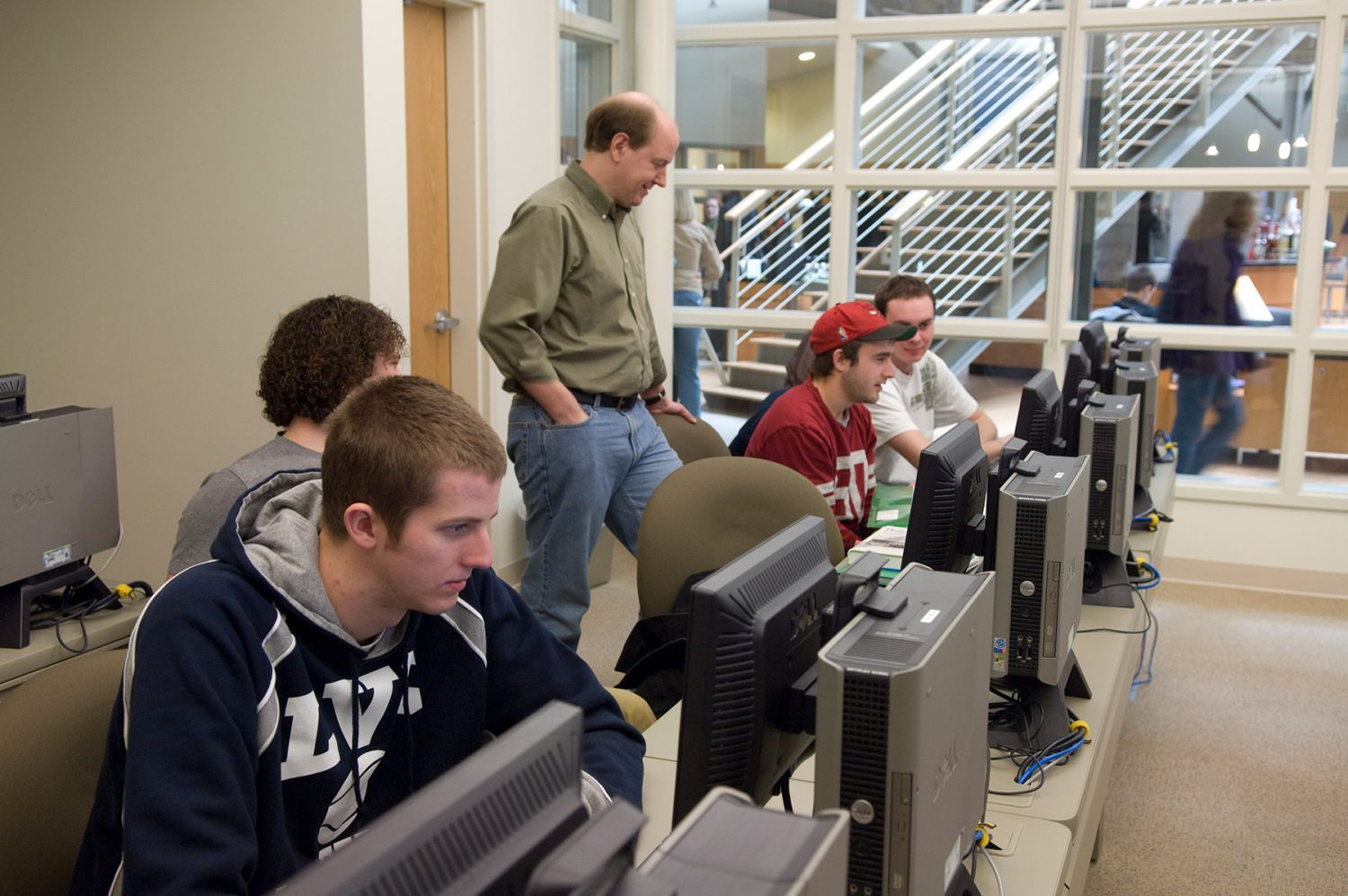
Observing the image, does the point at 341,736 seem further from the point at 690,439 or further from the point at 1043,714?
the point at 690,439

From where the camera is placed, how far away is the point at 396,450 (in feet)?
4.38

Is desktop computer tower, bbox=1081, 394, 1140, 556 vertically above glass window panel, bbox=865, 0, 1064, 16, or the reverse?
glass window panel, bbox=865, 0, 1064, 16

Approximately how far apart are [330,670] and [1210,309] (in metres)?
4.61

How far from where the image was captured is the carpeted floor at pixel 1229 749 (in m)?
2.85

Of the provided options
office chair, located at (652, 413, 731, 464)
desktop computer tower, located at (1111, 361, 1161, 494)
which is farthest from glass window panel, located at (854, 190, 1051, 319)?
office chair, located at (652, 413, 731, 464)

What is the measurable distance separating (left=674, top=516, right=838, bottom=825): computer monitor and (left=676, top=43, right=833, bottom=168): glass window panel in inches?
180

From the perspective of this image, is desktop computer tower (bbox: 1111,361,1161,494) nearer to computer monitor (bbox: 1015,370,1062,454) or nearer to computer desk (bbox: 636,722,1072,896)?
computer monitor (bbox: 1015,370,1062,454)

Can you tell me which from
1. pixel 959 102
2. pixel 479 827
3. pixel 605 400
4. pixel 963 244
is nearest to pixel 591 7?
pixel 959 102

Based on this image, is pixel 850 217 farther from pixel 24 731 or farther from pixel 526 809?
pixel 526 809

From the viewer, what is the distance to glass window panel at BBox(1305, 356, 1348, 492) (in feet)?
16.4

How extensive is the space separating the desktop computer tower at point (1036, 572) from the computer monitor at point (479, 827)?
1176mm

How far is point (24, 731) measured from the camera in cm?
135

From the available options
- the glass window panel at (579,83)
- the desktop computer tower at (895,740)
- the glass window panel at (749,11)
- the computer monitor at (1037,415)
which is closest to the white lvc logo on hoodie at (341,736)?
the desktop computer tower at (895,740)

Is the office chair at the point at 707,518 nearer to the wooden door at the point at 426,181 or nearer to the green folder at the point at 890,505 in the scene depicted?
the green folder at the point at 890,505
